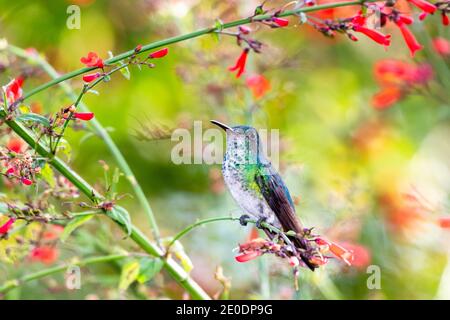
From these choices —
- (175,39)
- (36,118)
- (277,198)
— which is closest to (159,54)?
(175,39)

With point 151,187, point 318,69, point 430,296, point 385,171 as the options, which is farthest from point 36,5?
point 430,296

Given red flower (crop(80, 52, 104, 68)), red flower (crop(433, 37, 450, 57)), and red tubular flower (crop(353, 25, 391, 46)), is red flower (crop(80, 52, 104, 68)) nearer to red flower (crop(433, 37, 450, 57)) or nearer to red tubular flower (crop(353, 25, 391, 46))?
red tubular flower (crop(353, 25, 391, 46))

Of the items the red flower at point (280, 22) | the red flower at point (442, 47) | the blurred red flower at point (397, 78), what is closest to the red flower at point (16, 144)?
the red flower at point (280, 22)

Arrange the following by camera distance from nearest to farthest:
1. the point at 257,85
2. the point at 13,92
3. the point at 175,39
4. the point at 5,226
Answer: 1. the point at 175,39
2. the point at 13,92
3. the point at 5,226
4. the point at 257,85

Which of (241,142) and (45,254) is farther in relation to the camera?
(45,254)

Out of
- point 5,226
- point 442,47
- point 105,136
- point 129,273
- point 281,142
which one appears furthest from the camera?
point 442,47

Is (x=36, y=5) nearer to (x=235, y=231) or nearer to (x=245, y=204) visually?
(x=235, y=231)

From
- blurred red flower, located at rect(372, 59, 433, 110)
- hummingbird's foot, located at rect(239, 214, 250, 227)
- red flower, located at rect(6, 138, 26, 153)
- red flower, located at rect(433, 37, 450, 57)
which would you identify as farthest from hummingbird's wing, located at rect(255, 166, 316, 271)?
red flower, located at rect(433, 37, 450, 57)

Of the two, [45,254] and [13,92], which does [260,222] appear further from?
[45,254]
